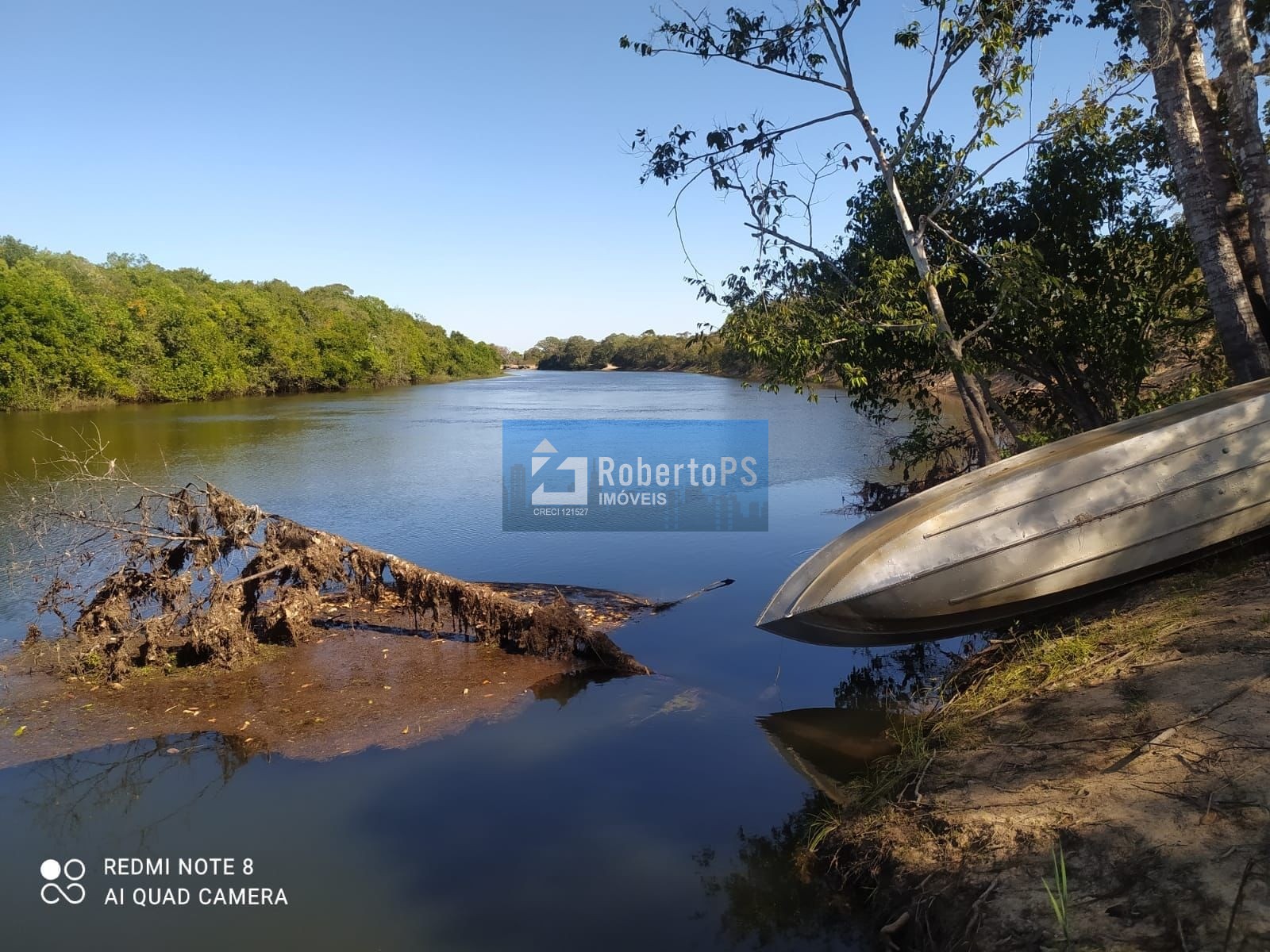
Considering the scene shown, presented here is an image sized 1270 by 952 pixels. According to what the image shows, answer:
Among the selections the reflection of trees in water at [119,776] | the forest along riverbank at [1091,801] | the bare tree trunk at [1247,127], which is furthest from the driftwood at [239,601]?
the bare tree trunk at [1247,127]

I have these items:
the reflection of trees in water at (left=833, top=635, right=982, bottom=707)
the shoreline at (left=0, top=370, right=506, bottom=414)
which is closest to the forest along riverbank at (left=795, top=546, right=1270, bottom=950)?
the reflection of trees in water at (left=833, top=635, right=982, bottom=707)

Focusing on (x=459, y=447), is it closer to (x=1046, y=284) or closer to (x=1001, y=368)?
(x=1001, y=368)

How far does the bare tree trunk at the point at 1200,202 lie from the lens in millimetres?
7895

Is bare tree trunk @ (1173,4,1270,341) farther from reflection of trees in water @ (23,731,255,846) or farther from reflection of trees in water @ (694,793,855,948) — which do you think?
reflection of trees in water @ (23,731,255,846)

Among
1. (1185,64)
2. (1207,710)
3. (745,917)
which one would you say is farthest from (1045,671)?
(1185,64)

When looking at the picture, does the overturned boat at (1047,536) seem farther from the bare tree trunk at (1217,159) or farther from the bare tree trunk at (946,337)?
the bare tree trunk at (1217,159)

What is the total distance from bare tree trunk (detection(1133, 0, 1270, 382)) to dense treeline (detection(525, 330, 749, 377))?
53044 millimetres

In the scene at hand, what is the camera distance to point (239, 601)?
299 inches

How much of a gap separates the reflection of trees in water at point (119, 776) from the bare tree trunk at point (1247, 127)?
9.96 meters

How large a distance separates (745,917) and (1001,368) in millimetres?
9680

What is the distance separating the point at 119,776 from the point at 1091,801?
19.6ft

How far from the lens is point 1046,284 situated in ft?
28.4

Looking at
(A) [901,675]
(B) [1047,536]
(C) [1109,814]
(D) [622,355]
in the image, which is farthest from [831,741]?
(D) [622,355]

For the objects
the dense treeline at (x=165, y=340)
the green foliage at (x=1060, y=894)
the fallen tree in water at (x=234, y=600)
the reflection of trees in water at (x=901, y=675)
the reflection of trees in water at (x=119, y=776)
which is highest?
the dense treeline at (x=165, y=340)
